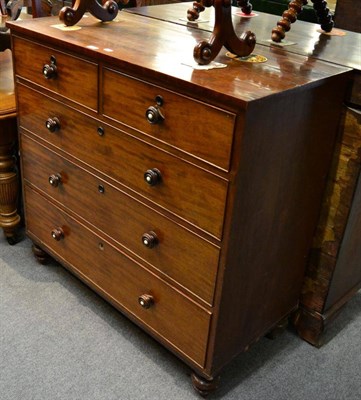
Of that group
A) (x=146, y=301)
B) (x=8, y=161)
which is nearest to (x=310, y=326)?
(x=146, y=301)

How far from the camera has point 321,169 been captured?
4.75ft

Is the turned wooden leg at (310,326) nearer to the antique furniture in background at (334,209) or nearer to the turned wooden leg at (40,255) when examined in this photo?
the antique furniture in background at (334,209)

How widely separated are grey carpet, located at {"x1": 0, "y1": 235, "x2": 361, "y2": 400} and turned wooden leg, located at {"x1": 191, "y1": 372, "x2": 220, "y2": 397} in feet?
0.14

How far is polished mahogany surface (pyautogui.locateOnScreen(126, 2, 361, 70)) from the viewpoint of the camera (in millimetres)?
1492

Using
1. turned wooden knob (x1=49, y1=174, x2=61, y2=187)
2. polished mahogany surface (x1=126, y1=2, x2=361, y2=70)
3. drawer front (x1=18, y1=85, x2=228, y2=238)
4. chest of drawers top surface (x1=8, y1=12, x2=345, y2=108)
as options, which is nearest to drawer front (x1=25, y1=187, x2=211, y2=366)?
turned wooden knob (x1=49, y1=174, x2=61, y2=187)

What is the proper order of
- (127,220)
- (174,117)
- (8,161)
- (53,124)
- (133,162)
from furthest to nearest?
(8,161)
(53,124)
(127,220)
(133,162)
(174,117)

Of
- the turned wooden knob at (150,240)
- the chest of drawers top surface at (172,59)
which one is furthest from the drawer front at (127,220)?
the chest of drawers top surface at (172,59)

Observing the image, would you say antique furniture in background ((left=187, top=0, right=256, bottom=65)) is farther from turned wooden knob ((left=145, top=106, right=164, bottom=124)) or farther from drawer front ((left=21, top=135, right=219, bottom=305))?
drawer front ((left=21, top=135, right=219, bottom=305))

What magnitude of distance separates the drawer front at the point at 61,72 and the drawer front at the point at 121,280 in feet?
1.42

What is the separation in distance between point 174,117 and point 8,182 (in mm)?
1013

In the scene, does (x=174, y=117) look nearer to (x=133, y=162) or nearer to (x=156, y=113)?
(x=156, y=113)

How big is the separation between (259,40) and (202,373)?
101 cm

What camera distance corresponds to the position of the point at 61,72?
1521mm

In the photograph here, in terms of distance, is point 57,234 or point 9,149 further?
point 9,149
